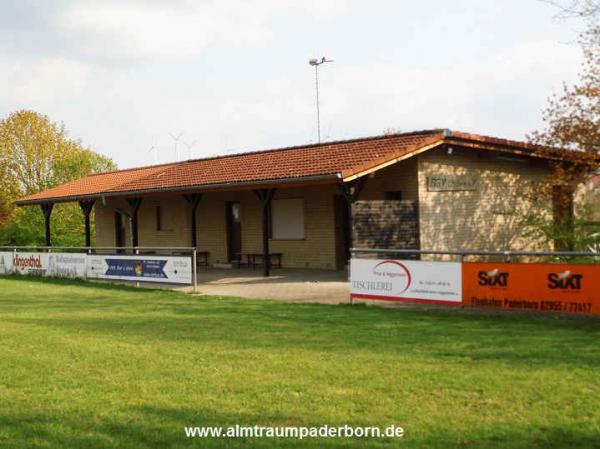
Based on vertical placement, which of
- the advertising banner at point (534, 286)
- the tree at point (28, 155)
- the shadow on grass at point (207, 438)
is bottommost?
the shadow on grass at point (207, 438)

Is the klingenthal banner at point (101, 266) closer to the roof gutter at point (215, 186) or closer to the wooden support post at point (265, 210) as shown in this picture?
the wooden support post at point (265, 210)

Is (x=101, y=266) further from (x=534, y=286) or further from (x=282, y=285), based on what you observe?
(x=534, y=286)

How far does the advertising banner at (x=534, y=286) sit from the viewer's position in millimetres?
10023

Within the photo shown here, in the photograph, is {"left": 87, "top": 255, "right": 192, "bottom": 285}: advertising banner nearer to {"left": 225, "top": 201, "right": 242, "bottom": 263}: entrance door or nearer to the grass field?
the grass field

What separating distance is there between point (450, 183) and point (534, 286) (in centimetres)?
895

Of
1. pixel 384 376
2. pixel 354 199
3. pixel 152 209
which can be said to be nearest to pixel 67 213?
pixel 152 209

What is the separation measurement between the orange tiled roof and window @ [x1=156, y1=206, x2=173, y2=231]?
1.56 metres

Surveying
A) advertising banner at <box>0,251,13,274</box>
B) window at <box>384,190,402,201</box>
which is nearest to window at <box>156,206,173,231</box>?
advertising banner at <box>0,251,13,274</box>

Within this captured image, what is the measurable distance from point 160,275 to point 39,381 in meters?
9.76

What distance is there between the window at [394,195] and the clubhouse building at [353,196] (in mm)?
41

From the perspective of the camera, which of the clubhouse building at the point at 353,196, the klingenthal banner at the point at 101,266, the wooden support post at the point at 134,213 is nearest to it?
the klingenthal banner at the point at 101,266

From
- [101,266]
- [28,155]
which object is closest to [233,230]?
[101,266]

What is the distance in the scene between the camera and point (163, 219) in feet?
91.3

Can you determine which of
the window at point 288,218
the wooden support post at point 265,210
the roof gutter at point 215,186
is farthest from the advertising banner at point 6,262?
the wooden support post at point 265,210
